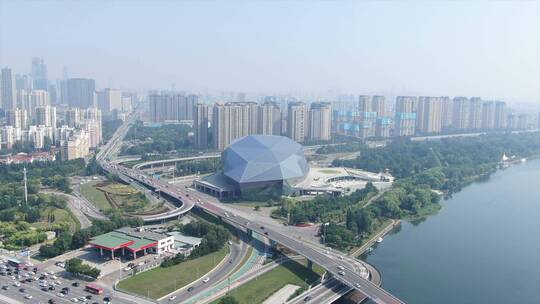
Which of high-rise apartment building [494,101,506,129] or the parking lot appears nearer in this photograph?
the parking lot

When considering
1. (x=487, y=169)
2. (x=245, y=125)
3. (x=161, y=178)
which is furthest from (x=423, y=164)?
(x=161, y=178)

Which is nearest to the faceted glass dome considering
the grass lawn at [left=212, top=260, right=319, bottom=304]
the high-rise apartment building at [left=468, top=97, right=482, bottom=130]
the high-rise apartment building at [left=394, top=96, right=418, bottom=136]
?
the grass lawn at [left=212, top=260, right=319, bottom=304]

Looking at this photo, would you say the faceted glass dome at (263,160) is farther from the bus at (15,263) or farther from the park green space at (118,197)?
the bus at (15,263)

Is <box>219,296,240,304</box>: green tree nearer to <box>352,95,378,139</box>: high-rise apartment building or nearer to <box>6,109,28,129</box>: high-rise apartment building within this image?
<box>6,109,28,129</box>: high-rise apartment building

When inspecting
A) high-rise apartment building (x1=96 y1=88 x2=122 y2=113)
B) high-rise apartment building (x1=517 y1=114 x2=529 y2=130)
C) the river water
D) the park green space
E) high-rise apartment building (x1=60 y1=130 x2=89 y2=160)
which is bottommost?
the river water

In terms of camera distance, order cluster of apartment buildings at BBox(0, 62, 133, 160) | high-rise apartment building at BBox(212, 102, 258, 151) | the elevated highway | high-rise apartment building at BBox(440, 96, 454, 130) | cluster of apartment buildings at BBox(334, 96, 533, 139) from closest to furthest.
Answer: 1. the elevated highway
2. cluster of apartment buildings at BBox(0, 62, 133, 160)
3. high-rise apartment building at BBox(212, 102, 258, 151)
4. cluster of apartment buildings at BBox(334, 96, 533, 139)
5. high-rise apartment building at BBox(440, 96, 454, 130)

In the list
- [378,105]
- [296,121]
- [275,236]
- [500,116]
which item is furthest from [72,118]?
[500,116]

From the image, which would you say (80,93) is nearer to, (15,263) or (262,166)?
(262,166)

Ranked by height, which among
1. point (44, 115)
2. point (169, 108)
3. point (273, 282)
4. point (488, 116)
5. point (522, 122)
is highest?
point (169, 108)
